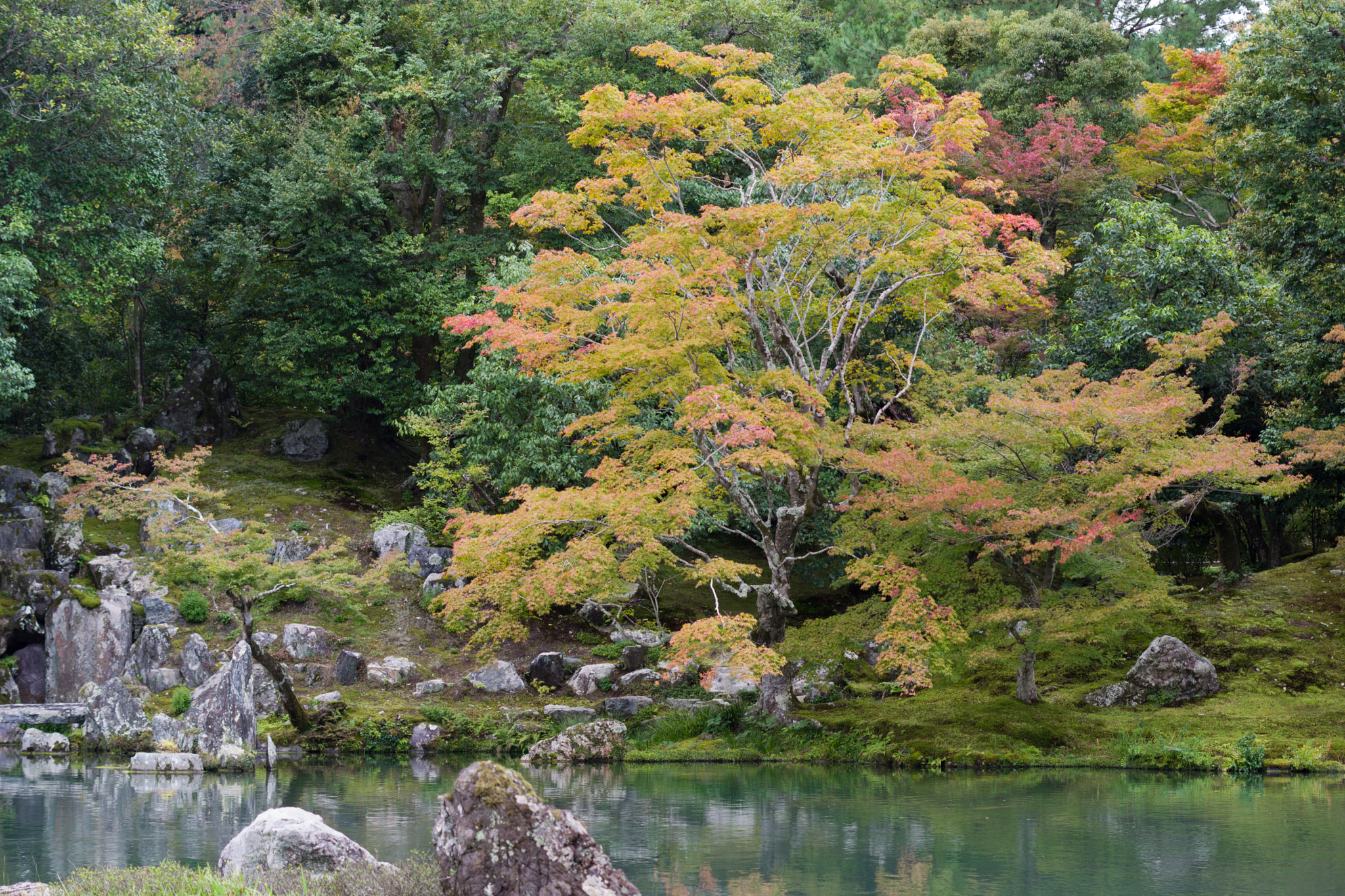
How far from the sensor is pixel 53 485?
22.2 m

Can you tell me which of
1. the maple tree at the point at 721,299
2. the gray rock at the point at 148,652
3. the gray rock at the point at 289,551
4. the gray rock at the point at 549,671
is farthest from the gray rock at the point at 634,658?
the gray rock at the point at 148,652

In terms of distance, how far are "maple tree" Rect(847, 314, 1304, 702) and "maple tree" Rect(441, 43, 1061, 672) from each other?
48.6 inches

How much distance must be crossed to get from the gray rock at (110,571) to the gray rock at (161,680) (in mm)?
2591

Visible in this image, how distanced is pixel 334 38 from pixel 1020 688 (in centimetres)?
2132

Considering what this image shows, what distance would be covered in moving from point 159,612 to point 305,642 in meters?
2.77

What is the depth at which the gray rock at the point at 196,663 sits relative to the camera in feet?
62.4

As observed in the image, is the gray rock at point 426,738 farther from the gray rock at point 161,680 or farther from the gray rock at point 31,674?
the gray rock at point 31,674

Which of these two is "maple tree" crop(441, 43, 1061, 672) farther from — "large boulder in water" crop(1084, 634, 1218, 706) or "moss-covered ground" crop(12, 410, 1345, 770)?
"large boulder in water" crop(1084, 634, 1218, 706)

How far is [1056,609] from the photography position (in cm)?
1555

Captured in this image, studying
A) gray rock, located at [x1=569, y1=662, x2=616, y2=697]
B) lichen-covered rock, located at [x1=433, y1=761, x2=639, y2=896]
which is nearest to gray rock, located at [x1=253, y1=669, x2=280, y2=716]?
gray rock, located at [x1=569, y1=662, x2=616, y2=697]

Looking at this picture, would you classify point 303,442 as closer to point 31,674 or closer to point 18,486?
point 18,486

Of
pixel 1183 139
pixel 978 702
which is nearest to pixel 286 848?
pixel 978 702

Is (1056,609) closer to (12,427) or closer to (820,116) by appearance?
(820,116)

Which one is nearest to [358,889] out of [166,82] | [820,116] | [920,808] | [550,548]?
[920,808]
